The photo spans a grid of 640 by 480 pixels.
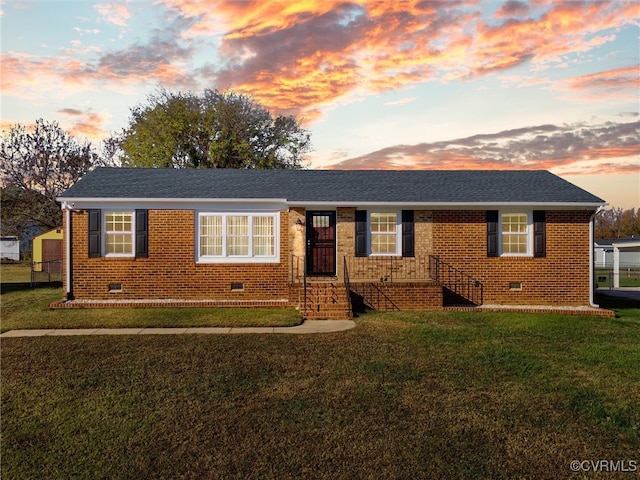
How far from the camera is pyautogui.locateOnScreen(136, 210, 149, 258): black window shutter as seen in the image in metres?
15.2

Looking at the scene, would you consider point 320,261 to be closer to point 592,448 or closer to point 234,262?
point 234,262

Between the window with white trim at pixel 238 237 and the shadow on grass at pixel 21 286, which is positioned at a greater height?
the window with white trim at pixel 238 237

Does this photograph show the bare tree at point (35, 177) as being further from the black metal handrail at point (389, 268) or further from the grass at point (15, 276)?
the black metal handrail at point (389, 268)

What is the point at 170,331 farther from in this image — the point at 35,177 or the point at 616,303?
the point at 35,177

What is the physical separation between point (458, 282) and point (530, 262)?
2.44m

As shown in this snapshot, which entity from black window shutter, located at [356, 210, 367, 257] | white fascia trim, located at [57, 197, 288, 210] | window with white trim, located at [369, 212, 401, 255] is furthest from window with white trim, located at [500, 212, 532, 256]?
white fascia trim, located at [57, 197, 288, 210]

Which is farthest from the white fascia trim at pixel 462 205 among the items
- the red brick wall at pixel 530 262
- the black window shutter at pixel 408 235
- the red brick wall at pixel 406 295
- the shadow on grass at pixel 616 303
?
the shadow on grass at pixel 616 303

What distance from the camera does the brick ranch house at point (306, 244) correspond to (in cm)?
1516

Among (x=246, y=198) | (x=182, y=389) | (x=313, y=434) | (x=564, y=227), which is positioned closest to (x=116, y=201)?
(x=246, y=198)

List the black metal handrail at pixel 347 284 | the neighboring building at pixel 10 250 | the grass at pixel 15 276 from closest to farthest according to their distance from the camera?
the black metal handrail at pixel 347 284 → the grass at pixel 15 276 → the neighboring building at pixel 10 250

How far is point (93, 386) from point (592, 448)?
6736 mm

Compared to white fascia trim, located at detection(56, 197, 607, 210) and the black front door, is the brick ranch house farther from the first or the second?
Answer: the black front door

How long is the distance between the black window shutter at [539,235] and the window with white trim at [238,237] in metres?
8.50

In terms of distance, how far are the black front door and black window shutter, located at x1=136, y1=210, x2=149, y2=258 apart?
5291 mm
